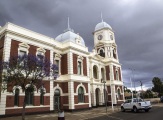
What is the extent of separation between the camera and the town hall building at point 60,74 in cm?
2033

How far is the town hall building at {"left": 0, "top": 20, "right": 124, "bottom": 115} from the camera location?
66.7 ft

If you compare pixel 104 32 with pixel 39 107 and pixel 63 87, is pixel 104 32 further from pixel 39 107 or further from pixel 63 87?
pixel 39 107

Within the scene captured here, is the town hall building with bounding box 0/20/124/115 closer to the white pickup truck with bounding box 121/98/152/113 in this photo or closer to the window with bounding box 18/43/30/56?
the window with bounding box 18/43/30/56

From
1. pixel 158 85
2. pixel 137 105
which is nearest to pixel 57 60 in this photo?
pixel 137 105

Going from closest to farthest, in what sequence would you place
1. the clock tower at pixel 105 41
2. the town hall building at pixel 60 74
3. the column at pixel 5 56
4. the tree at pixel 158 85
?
the column at pixel 5 56
the town hall building at pixel 60 74
the clock tower at pixel 105 41
the tree at pixel 158 85

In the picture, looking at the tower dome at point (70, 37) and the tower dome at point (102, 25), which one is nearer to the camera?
the tower dome at point (70, 37)

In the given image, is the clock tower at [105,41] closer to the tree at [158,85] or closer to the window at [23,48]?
the window at [23,48]

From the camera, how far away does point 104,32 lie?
140ft

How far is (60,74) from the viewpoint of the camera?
2730 cm

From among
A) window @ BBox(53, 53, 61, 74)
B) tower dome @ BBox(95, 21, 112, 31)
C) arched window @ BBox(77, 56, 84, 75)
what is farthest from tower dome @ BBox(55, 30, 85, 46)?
tower dome @ BBox(95, 21, 112, 31)

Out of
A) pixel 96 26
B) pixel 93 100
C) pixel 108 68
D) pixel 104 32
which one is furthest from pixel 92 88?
pixel 96 26

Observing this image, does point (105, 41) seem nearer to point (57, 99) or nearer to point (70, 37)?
point (70, 37)

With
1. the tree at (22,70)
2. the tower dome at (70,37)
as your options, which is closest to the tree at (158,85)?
the tower dome at (70,37)

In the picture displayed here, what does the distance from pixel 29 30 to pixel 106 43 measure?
22692 mm
